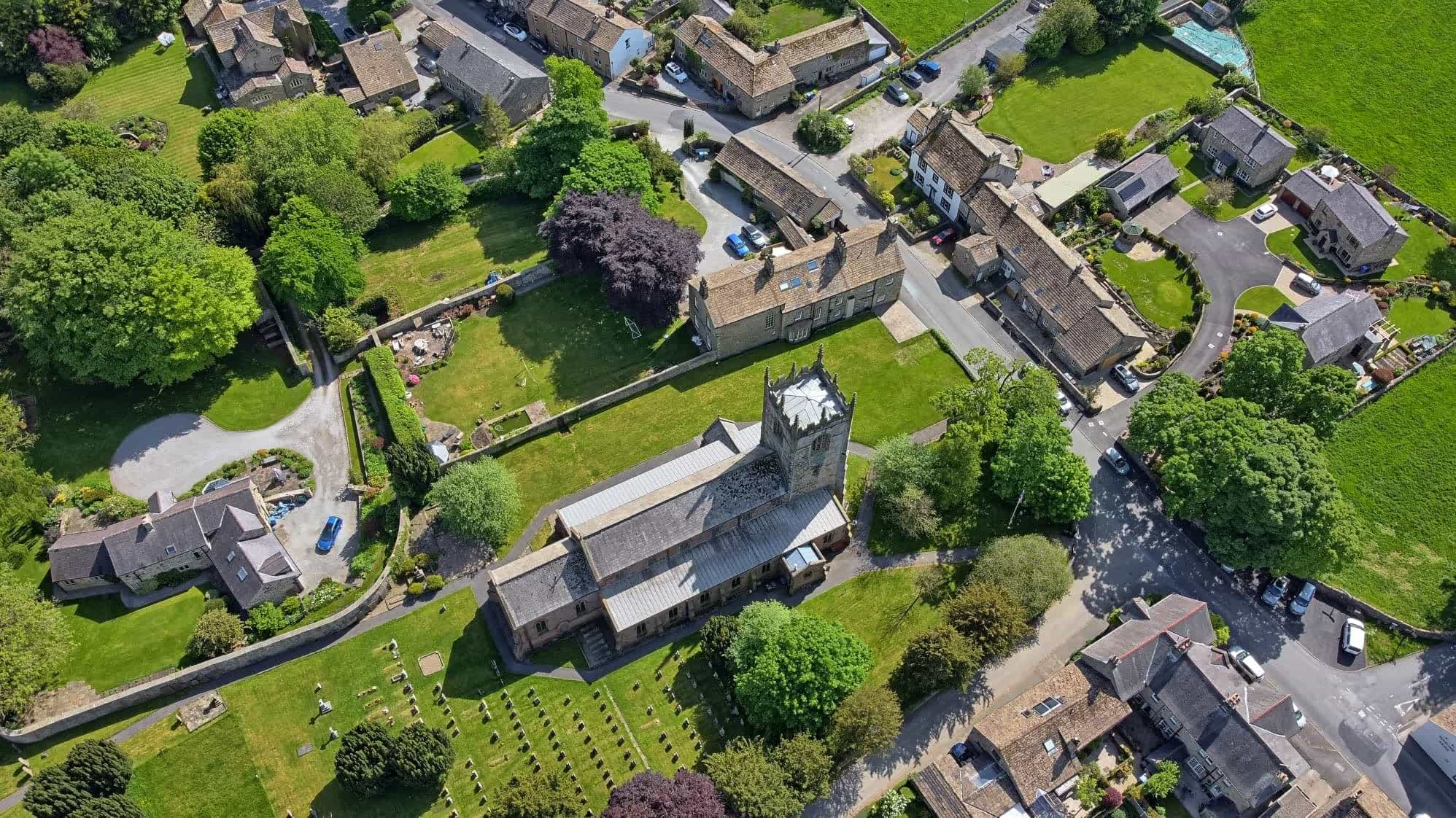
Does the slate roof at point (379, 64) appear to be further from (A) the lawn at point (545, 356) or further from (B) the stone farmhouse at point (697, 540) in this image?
(B) the stone farmhouse at point (697, 540)

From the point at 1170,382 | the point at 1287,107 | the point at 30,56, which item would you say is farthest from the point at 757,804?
the point at 30,56

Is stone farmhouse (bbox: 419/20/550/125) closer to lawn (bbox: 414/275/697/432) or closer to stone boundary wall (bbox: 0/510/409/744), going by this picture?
lawn (bbox: 414/275/697/432)

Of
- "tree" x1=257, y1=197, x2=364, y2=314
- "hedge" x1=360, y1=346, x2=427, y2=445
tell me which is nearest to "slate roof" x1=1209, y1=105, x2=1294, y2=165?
"hedge" x1=360, y1=346, x2=427, y2=445

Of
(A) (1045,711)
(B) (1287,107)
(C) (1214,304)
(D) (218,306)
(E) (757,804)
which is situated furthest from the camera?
(B) (1287,107)

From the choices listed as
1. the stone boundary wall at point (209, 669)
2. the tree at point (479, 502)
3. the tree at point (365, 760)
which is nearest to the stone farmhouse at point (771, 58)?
the tree at point (479, 502)

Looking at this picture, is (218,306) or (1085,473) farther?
(218,306)

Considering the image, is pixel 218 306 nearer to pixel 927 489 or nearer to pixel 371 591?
pixel 371 591

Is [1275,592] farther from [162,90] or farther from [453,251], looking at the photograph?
[162,90]
